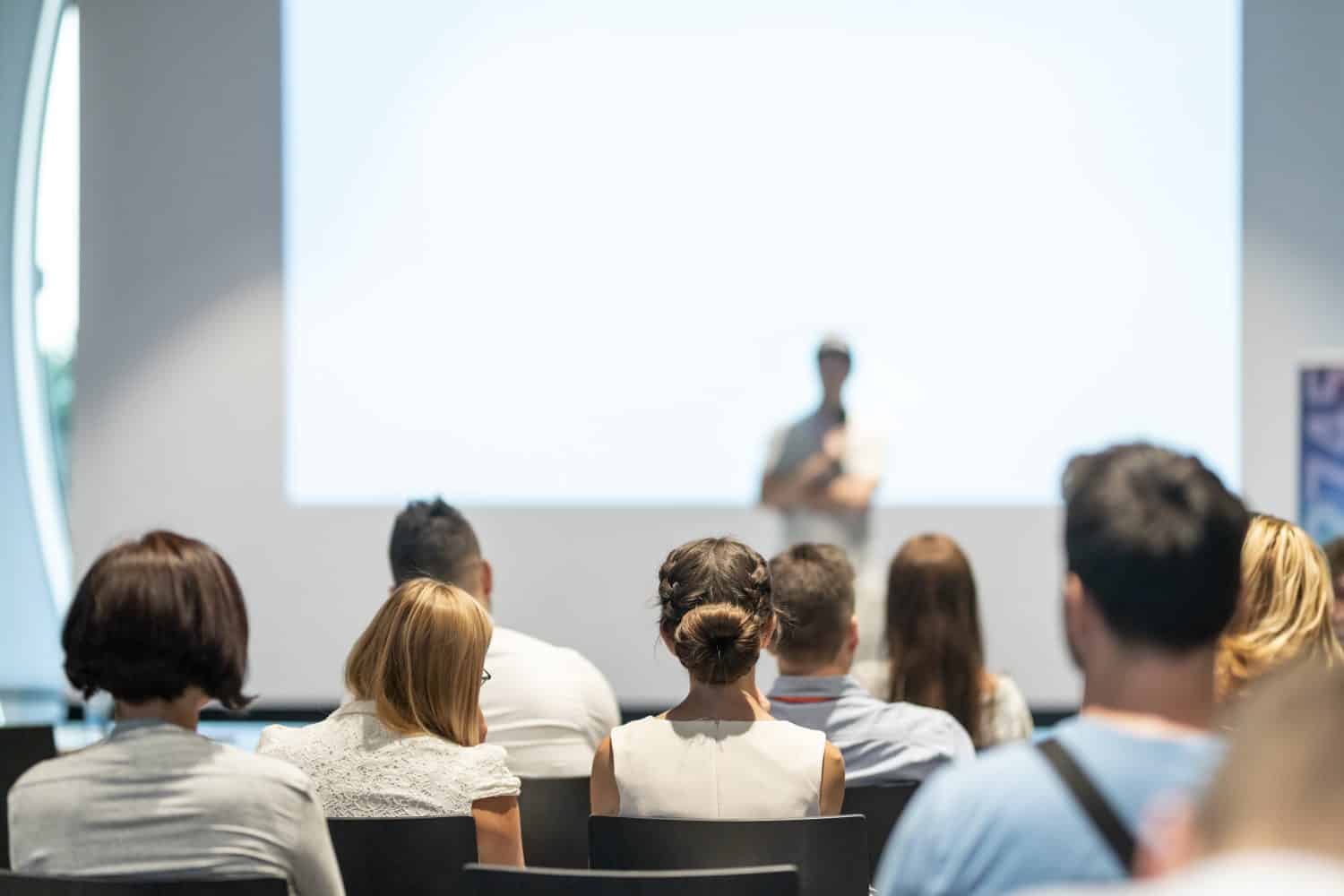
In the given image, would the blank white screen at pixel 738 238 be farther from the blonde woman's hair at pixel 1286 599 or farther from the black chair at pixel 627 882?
the black chair at pixel 627 882

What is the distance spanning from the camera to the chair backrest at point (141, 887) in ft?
4.97

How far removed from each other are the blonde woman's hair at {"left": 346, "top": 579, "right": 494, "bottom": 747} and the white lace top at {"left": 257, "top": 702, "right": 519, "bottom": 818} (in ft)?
0.12

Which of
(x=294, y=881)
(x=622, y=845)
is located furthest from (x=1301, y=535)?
(x=294, y=881)

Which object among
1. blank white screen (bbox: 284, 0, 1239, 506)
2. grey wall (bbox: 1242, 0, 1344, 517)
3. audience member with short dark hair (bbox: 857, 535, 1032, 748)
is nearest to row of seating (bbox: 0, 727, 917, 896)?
audience member with short dark hair (bbox: 857, 535, 1032, 748)

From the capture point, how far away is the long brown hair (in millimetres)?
3010

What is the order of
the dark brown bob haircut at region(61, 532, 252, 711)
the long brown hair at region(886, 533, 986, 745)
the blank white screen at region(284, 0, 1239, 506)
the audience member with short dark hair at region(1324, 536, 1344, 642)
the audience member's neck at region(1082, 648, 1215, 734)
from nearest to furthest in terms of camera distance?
the audience member's neck at region(1082, 648, 1215, 734) → the dark brown bob haircut at region(61, 532, 252, 711) → the long brown hair at region(886, 533, 986, 745) → the audience member with short dark hair at region(1324, 536, 1344, 642) → the blank white screen at region(284, 0, 1239, 506)

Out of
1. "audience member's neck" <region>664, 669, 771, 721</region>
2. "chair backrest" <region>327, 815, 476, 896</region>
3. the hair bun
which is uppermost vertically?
the hair bun

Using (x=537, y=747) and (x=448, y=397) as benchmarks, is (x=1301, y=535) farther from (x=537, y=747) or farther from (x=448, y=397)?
(x=448, y=397)

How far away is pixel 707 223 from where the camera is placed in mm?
5852

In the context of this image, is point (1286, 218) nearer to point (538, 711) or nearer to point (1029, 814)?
point (538, 711)

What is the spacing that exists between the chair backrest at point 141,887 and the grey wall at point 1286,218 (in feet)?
16.7

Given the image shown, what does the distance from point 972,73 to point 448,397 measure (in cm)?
263

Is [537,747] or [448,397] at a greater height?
[448,397]

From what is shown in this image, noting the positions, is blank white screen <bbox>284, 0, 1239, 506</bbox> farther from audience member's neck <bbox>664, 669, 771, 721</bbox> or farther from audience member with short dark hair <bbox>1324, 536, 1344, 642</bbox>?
audience member's neck <bbox>664, 669, 771, 721</bbox>
